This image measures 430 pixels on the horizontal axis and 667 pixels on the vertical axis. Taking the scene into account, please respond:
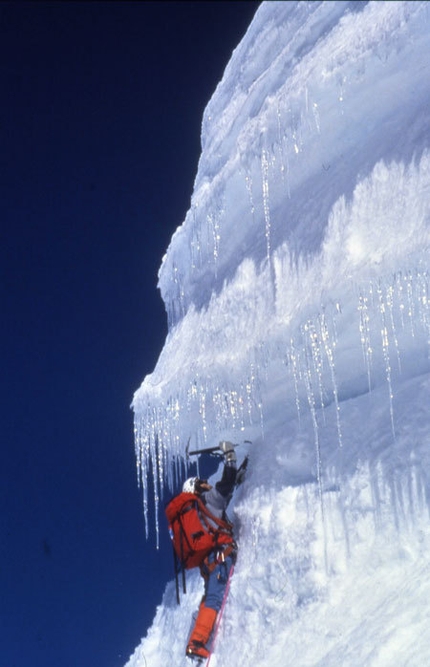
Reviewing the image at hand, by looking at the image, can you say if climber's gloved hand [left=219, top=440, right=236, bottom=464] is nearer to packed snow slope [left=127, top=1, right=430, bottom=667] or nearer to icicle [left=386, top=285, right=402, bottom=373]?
packed snow slope [left=127, top=1, right=430, bottom=667]

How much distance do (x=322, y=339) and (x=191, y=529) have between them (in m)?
2.76

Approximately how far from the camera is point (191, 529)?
7.84 m

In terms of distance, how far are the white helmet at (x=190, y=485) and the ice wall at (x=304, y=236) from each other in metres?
1.33

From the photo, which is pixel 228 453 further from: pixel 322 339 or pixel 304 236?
pixel 304 236

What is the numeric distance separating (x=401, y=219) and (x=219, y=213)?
13.4ft

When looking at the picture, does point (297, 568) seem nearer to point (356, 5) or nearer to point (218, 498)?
point (218, 498)

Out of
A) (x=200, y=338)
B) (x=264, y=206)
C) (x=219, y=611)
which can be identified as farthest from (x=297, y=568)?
(x=264, y=206)

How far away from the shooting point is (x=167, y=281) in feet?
39.1

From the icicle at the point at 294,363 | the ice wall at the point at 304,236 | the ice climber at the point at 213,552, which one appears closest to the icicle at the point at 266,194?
the ice wall at the point at 304,236

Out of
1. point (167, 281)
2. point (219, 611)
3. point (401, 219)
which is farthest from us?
point (167, 281)

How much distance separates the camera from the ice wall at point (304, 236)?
21.8 ft

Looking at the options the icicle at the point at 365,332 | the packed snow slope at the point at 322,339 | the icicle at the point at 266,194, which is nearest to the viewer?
the packed snow slope at the point at 322,339

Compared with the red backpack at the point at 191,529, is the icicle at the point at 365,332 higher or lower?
higher

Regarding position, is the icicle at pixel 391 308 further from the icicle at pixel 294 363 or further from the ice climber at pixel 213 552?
the ice climber at pixel 213 552
